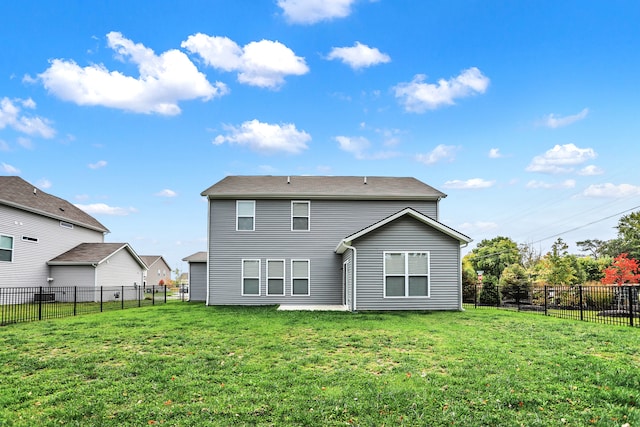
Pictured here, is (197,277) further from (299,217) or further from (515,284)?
(515,284)

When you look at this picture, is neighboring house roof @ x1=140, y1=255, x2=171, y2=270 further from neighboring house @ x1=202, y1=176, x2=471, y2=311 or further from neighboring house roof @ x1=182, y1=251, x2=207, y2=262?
neighboring house @ x1=202, y1=176, x2=471, y2=311

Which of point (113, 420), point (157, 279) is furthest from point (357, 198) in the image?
point (157, 279)

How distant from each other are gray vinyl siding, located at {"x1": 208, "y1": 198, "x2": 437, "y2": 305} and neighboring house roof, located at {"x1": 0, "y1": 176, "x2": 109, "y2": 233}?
459 inches

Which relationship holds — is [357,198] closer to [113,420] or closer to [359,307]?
[359,307]

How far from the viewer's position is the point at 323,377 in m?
6.36

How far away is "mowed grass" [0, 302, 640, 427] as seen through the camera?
5008mm

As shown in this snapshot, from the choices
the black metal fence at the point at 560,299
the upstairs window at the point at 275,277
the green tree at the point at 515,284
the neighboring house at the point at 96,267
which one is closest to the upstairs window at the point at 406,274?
the black metal fence at the point at 560,299

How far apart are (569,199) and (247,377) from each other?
1287 inches

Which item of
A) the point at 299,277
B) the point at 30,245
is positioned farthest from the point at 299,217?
the point at 30,245

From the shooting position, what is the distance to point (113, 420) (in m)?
4.94

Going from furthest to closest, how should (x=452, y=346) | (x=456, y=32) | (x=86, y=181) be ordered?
(x=86, y=181)
(x=456, y=32)
(x=452, y=346)

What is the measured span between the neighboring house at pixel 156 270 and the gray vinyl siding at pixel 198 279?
29.7 metres

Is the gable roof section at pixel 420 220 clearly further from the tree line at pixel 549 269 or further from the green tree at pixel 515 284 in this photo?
the green tree at pixel 515 284

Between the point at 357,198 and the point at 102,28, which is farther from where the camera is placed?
the point at 357,198
